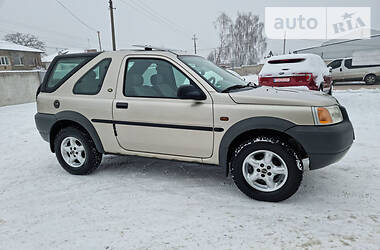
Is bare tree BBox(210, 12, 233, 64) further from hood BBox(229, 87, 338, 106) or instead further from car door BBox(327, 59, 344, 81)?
hood BBox(229, 87, 338, 106)

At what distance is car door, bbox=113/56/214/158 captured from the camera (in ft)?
10.7

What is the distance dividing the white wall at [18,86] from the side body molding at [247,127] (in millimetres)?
12072

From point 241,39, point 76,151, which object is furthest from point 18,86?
point 241,39

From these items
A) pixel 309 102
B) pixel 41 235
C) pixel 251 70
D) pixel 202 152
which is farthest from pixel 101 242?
pixel 251 70

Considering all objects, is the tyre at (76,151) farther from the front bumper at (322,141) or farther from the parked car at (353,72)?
the parked car at (353,72)

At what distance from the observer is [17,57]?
41.3m

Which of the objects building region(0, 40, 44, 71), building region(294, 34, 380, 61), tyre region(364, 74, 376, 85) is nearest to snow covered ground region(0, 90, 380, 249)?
tyre region(364, 74, 376, 85)

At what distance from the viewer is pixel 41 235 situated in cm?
263

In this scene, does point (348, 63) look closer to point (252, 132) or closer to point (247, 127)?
point (252, 132)

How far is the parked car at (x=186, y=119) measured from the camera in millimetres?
2953

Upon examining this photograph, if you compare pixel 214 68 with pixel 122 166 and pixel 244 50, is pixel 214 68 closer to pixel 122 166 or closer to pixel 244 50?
pixel 122 166

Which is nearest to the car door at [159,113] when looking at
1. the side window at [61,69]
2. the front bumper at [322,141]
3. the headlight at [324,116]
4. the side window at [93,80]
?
the side window at [93,80]

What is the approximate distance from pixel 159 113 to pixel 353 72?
53.6 feet

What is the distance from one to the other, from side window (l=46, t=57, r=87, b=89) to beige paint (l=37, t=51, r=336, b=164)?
0.46ft
